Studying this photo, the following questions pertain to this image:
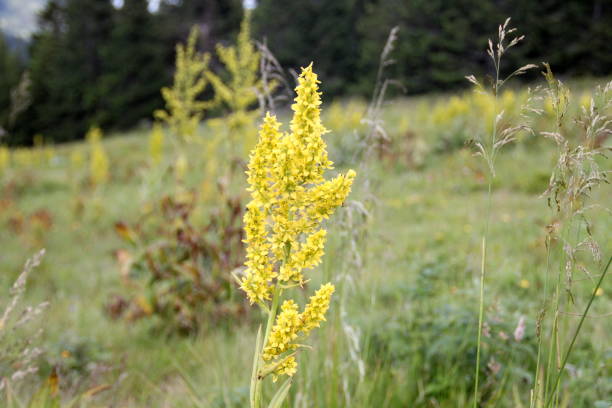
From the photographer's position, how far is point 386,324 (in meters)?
2.92

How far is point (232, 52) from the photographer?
5.47m

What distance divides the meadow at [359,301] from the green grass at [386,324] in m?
0.02

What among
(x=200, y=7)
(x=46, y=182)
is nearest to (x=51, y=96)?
(x=200, y=7)

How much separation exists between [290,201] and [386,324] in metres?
1.86

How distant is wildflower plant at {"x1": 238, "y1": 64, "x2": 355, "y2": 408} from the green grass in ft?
2.16

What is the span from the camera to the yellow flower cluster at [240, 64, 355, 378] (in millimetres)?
1244

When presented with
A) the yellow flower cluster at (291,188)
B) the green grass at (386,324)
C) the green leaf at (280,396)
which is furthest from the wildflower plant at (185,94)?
the green leaf at (280,396)

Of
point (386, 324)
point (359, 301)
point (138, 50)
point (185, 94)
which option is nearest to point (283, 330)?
point (386, 324)

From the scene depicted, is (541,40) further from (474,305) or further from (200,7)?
(474,305)

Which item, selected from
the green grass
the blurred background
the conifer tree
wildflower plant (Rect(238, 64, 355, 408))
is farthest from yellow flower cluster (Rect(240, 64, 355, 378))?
the conifer tree

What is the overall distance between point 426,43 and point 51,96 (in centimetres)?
2322

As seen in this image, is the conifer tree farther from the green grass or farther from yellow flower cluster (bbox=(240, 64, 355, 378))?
yellow flower cluster (bbox=(240, 64, 355, 378))

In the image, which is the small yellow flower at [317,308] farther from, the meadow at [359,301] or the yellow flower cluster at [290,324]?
the meadow at [359,301]

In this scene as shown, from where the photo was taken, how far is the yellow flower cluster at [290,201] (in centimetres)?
124
